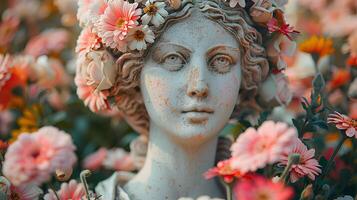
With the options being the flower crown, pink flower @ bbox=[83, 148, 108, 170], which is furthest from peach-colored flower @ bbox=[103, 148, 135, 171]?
the flower crown

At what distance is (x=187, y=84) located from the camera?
1748mm

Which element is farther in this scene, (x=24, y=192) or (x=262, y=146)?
(x=24, y=192)

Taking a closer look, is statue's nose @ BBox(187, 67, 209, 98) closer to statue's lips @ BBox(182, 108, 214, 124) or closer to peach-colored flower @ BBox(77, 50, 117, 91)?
statue's lips @ BBox(182, 108, 214, 124)

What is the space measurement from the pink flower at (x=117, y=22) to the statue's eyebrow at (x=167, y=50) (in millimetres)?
76

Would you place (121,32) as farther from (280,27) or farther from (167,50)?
(280,27)

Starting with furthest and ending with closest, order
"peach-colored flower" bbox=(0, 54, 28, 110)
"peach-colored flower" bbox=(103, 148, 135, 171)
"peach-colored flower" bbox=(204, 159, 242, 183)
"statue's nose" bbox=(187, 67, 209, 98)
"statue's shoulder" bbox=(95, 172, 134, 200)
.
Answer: "peach-colored flower" bbox=(103, 148, 135, 171) → "peach-colored flower" bbox=(0, 54, 28, 110) → "statue's shoulder" bbox=(95, 172, 134, 200) → "statue's nose" bbox=(187, 67, 209, 98) → "peach-colored flower" bbox=(204, 159, 242, 183)

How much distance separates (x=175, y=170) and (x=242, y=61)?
0.98 ft

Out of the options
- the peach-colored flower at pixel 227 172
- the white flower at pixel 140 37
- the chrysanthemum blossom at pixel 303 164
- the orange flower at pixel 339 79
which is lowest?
the orange flower at pixel 339 79

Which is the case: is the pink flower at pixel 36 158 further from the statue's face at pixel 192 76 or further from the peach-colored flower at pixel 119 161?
the peach-colored flower at pixel 119 161

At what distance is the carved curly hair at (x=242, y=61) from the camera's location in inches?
69.6

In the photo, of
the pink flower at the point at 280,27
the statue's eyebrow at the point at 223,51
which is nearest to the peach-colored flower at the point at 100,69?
the statue's eyebrow at the point at 223,51

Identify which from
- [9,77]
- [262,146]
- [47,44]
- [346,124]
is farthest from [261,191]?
[47,44]

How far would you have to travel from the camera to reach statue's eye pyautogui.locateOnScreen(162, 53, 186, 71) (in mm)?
1776

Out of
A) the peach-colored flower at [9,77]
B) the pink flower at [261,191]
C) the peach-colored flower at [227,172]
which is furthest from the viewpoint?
the peach-colored flower at [9,77]
